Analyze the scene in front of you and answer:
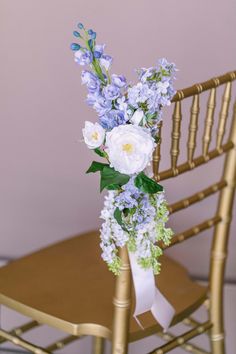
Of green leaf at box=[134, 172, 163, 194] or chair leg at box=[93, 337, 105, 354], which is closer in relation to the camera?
green leaf at box=[134, 172, 163, 194]

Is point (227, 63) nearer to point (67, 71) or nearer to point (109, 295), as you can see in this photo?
point (67, 71)

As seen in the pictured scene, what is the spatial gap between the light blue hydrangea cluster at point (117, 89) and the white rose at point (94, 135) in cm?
1

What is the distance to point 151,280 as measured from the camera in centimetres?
105

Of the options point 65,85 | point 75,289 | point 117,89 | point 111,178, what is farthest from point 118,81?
point 65,85

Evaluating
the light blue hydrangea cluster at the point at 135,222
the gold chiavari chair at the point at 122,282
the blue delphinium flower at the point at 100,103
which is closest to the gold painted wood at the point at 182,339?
the gold chiavari chair at the point at 122,282

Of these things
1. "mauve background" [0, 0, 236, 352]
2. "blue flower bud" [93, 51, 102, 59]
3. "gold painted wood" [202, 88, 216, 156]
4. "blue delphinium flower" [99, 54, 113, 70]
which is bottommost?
"blue delphinium flower" [99, 54, 113, 70]

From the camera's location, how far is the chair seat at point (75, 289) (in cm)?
119

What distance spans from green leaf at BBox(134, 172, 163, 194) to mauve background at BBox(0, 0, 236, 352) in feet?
1.99

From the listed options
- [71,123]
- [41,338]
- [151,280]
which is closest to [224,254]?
[151,280]

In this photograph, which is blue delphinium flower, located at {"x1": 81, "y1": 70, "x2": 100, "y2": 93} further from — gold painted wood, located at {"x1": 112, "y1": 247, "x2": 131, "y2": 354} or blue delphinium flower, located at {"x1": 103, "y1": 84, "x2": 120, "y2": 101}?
gold painted wood, located at {"x1": 112, "y1": 247, "x2": 131, "y2": 354}

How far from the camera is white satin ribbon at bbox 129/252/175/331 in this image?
3.39 feet

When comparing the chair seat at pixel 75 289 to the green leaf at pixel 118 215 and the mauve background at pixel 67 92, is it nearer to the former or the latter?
the mauve background at pixel 67 92

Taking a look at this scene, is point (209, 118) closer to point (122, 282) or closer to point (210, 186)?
point (210, 186)

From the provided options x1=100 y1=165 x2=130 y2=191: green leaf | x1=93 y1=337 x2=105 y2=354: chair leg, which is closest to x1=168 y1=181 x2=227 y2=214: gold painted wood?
x1=100 y1=165 x2=130 y2=191: green leaf
